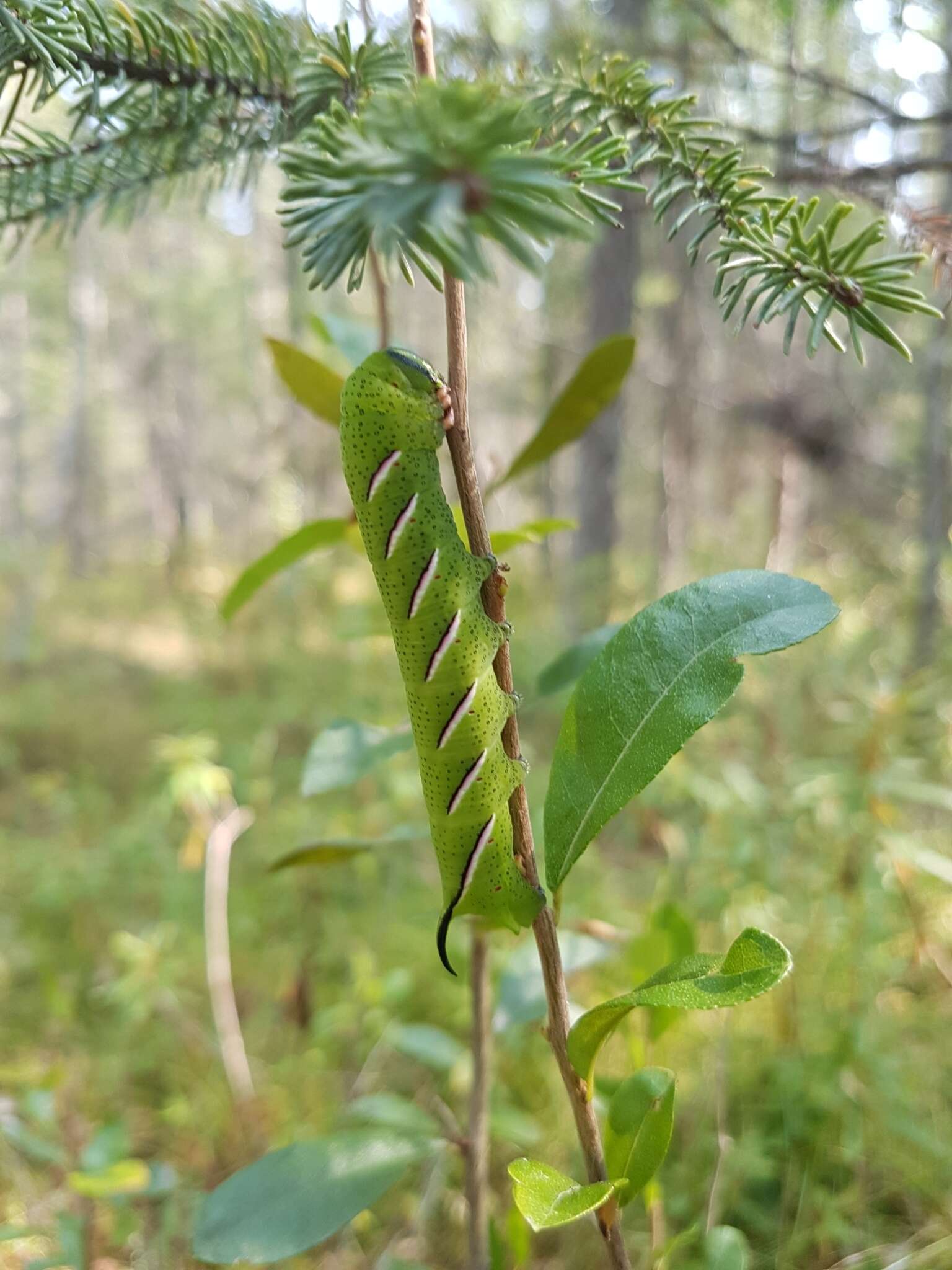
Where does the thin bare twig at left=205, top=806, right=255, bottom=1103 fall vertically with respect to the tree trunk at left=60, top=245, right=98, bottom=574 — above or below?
below

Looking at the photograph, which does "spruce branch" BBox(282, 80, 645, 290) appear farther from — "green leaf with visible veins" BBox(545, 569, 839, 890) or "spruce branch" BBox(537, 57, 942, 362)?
"green leaf with visible veins" BBox(545, 569, 839, 890)

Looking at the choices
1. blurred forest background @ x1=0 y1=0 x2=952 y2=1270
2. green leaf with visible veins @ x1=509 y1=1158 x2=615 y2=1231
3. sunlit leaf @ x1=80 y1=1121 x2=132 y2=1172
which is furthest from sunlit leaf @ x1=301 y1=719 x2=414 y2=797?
sunlit leaf @ x1=80 y1=1121 x2=132 y2=1172

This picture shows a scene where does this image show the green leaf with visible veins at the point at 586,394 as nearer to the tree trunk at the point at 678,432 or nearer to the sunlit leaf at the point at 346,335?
the sunlit leaf at the point at 346,335

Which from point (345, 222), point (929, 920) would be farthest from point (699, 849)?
point (345, 222)

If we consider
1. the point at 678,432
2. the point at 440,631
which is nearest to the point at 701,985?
the point at 440,631

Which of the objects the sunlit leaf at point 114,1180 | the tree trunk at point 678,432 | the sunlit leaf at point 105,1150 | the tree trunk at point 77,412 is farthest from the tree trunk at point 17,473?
the sunlit leaf at point 114,1180

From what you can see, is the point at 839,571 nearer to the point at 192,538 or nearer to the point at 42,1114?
the point at 42,1114

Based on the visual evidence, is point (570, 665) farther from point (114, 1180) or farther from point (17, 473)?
point (17, 473)
